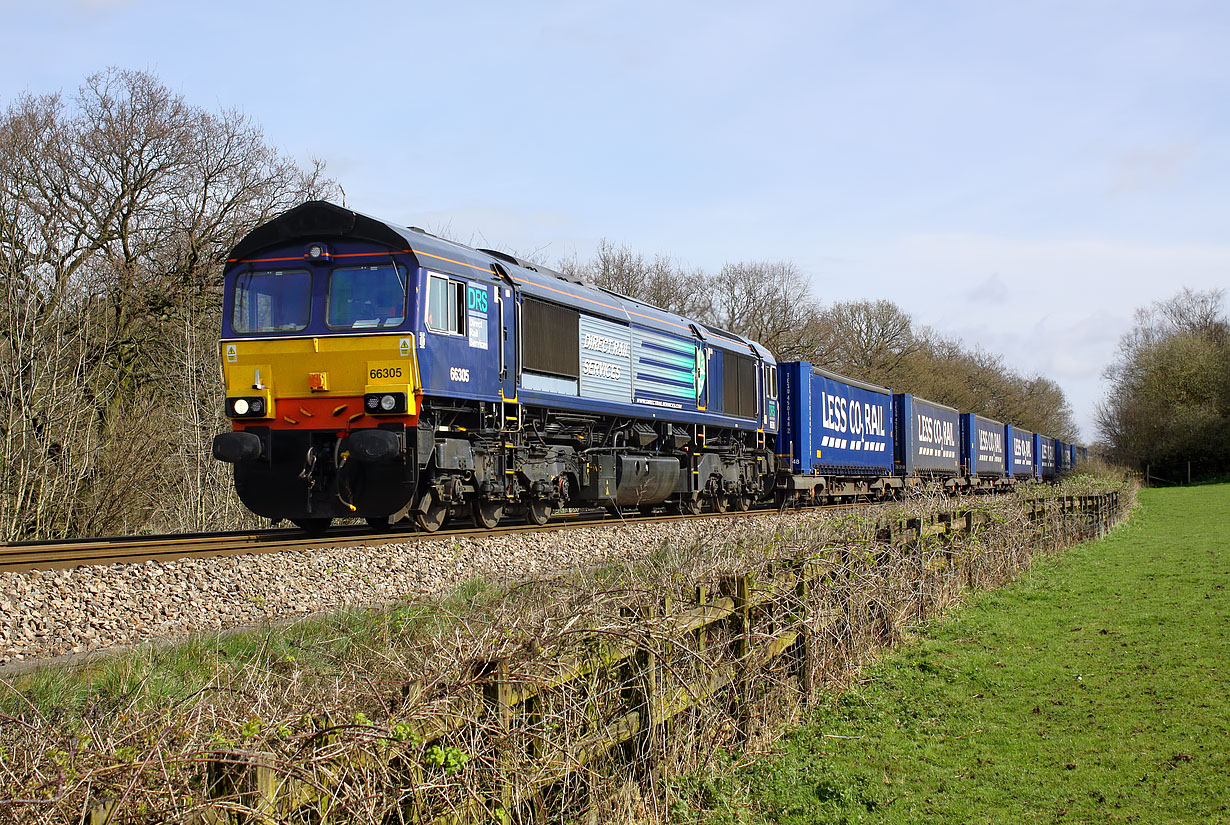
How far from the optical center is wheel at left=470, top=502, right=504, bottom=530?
1455 cm

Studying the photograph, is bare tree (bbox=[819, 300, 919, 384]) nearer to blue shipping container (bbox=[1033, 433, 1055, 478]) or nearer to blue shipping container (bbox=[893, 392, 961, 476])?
blue shipping container (bbox=[1033, 433, 1055, 478])

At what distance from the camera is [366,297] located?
13070 millimetres

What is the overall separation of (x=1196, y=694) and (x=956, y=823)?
349 cm

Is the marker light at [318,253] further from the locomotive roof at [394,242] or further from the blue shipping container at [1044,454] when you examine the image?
the blue shipping container at [1044,454]

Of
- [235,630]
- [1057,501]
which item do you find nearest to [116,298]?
[235,630]

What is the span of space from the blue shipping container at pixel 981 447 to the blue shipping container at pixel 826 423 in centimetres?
971

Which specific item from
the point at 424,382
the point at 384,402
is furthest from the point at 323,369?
the point at 424,382

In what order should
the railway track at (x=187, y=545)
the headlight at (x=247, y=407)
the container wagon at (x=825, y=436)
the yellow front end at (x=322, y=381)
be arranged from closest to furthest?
the railway track at (x=187, y=545) < the yellow front end at (x=322, y=381) < the headlight at (x=247, y=407) < the container wagon at (x=825, y=436)

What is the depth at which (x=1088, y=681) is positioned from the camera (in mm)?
8531

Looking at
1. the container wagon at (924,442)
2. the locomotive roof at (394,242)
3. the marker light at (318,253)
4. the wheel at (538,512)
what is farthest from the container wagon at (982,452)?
the marker light at (318,253)

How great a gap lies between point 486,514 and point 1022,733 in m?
8.92

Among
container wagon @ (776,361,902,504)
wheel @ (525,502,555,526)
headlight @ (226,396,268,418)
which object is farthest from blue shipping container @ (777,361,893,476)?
headlight @ (226,396,268,418)

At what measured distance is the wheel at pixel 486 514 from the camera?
14.5 m

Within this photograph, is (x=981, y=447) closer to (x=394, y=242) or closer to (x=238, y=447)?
(x=394, y=242)
